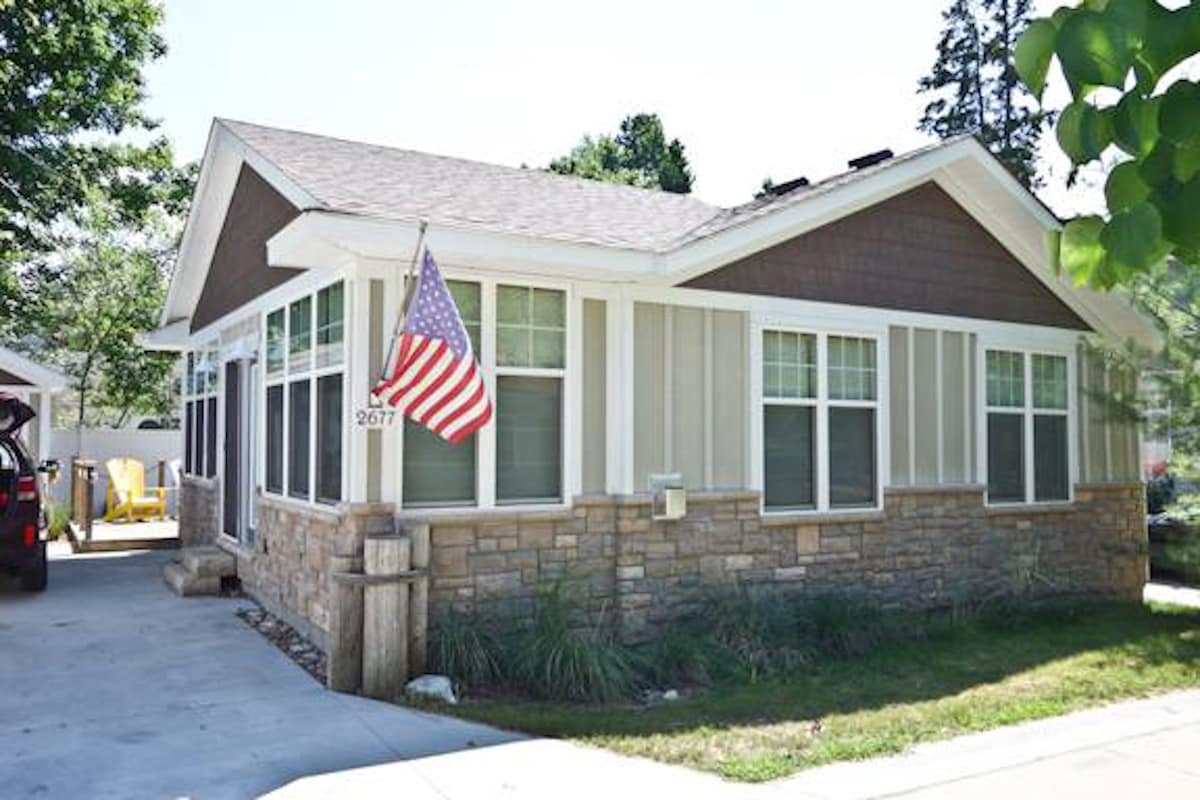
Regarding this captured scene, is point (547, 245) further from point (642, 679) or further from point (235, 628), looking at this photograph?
point (235, 628)

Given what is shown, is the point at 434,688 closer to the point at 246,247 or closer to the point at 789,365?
the point at 789,365

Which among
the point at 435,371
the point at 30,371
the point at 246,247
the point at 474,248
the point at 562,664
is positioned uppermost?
the point at 246,247

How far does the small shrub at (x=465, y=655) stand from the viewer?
6.39 m

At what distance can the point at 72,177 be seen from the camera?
1766 centimetres

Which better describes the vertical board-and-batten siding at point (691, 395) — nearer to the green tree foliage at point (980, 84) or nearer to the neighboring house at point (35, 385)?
the neighboring house at point (35, 385)

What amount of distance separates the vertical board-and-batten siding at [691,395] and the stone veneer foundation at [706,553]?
296 millimetres

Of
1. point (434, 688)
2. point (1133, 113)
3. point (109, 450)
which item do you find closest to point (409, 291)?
point (434, 688)

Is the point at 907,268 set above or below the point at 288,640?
above

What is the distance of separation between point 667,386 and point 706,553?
146 centimetres

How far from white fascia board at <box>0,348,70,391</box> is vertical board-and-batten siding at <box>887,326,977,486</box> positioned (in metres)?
13.0

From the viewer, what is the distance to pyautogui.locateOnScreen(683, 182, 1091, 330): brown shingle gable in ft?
27.9

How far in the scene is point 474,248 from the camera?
6617mm

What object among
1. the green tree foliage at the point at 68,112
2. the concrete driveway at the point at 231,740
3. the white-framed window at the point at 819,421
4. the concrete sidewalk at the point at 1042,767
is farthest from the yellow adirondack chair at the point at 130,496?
the concrete sidewalk at the point at 1042,767

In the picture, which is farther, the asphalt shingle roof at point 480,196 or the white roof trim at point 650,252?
the asphalt shingle roof at point 480,196
